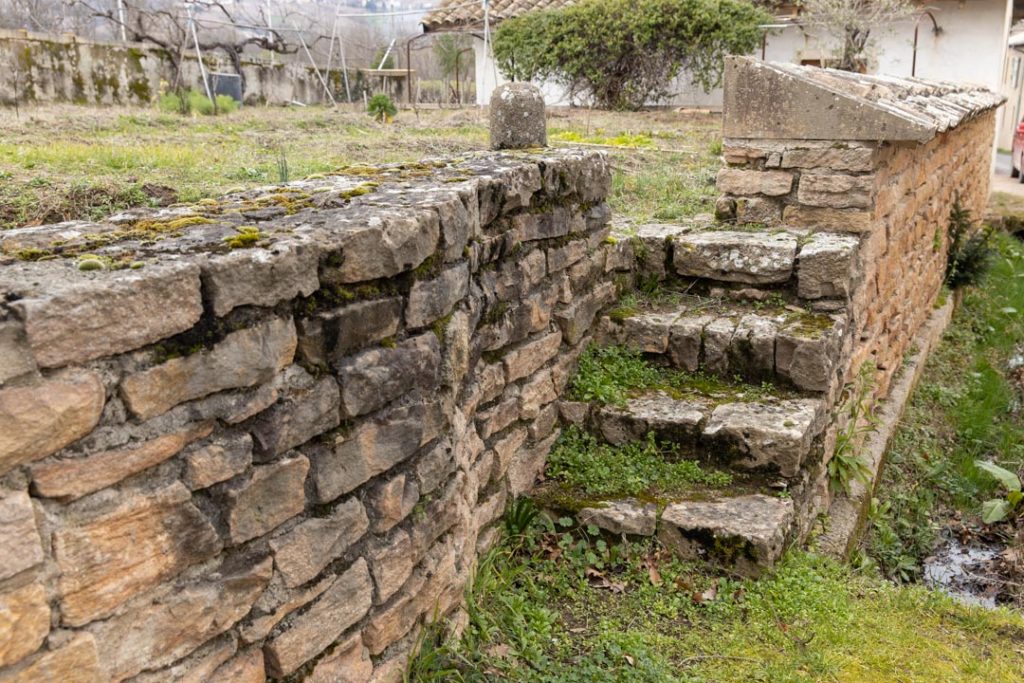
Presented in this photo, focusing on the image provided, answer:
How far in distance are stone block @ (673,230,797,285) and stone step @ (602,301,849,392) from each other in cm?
18

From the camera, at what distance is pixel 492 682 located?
2.77 meters

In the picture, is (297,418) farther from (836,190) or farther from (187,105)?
(187,105)

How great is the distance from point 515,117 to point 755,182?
163cm

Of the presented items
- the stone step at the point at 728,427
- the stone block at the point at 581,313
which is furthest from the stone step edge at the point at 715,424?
the stone block at the point at 581,313

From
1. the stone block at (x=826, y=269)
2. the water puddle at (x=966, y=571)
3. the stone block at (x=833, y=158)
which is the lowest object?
the water puddle at (x=966, y=571)

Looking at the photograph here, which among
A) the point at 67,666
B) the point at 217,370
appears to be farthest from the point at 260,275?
the point at 67,666

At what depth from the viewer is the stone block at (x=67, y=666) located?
5.30 ft

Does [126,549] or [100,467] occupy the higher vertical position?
[100,467]

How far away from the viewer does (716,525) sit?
3.59 meters

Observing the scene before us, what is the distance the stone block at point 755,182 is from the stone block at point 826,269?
62cm

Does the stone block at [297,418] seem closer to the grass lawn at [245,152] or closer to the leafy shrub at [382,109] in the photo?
the grass lawn at [245,152]

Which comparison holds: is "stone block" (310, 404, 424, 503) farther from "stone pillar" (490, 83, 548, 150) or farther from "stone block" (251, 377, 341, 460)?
"stone pillar" (490, 83, 548, 150)

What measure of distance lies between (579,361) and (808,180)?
1.82 metres

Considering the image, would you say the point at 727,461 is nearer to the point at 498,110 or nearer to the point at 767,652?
the point at 767,652
